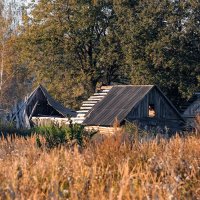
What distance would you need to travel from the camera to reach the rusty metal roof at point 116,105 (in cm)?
2773

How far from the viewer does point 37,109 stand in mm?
36688

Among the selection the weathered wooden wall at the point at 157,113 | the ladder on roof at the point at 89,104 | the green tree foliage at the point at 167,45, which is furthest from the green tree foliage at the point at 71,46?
the weathered wooden wall at the point at 157,113

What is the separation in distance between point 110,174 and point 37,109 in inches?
1139

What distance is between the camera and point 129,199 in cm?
611

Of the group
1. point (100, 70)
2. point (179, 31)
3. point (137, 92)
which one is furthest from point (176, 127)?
point (100, 70)

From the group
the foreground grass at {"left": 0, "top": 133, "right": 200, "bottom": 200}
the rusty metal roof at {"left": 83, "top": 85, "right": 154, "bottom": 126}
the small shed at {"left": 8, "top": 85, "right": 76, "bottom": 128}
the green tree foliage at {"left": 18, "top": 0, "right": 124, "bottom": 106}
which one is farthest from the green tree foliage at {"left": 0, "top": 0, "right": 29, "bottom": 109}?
the foreground grass at {"left": 0, "top": 133, "right": 200, "bottom": 200}

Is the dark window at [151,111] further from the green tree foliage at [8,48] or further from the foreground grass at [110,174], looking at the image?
the foreground grass at [110,174]

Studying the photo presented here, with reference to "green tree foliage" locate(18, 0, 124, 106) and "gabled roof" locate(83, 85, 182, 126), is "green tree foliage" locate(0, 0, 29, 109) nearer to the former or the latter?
"green tree foliage" locate(18, 0, 124, 106)

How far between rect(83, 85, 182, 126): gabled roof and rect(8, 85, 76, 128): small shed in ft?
17.6

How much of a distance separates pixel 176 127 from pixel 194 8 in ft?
28.3

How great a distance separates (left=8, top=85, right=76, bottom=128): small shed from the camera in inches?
1367

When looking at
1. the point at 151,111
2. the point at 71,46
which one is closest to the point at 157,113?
the point at 151,111

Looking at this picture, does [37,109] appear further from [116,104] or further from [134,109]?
[134,109]

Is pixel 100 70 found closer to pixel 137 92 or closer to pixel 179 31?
pixel 179 31
